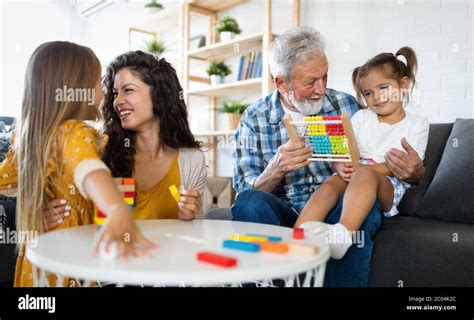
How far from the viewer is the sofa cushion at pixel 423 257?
148 cm

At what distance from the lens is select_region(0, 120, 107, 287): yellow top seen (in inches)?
43.4

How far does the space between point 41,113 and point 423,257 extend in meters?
1.22

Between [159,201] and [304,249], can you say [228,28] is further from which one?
[304,249]

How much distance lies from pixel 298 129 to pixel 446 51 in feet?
5.22

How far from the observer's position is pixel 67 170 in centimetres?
117

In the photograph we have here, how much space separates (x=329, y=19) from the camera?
3.50 meters

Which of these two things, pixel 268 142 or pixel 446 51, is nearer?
pixel 268 142

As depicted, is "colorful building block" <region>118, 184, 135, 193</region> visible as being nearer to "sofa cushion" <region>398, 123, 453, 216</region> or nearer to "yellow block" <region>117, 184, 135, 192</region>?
"yellow block" <region>117, 184, 135, 192</region>

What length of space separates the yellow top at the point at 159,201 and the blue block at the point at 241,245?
58cm

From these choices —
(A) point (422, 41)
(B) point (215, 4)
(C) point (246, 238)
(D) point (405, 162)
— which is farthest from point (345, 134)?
(B) point (215, 4)

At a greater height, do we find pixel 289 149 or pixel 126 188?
pixel 289 149

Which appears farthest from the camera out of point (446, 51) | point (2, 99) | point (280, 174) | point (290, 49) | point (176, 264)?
point (2, 99)

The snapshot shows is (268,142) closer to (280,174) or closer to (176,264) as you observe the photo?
(280,174)
